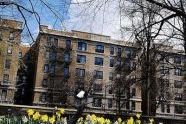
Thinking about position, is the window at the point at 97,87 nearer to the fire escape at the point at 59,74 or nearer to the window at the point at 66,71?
the fire escape at the point at 59,74

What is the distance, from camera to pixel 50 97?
6575 cm

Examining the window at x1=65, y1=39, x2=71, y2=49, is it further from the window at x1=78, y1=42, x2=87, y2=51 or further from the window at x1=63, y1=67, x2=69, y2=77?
the window at x1=63, y1=67, x2=69, y2=77

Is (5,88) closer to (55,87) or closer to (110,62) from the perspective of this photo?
(55,87)

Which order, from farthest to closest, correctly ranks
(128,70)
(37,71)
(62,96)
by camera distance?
1. (37,71)
2. (62,96)
3. (128,70)

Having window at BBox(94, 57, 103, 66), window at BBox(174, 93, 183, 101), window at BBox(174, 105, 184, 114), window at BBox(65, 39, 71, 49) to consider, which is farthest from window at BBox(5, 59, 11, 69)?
window at BBox(174, 105, 184, 114)

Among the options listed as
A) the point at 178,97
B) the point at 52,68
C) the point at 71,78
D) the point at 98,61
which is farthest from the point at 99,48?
the point at 178,97

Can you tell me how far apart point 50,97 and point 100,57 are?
489 inches

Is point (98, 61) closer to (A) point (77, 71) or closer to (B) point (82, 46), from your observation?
(B) point (82, 46)

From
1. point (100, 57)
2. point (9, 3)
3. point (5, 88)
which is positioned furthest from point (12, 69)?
point (9, 3)

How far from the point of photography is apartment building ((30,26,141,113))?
6575cm

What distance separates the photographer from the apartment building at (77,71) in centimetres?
6575

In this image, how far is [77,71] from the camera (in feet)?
231

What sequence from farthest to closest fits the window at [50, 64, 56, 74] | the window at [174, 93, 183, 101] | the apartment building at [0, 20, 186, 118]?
the window at [174, 93, 183, 101]
the window at [50, 64, 56, 74]
the apartment building at [0, 20, 186, 118]

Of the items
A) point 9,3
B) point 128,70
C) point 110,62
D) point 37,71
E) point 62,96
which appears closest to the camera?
point 9,3
